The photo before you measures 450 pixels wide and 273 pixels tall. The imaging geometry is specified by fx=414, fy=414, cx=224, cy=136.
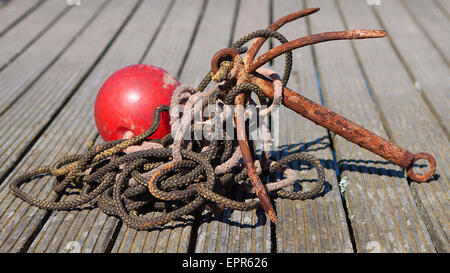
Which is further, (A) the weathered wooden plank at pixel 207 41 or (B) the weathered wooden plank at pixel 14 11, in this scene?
(B) the weathered wooden plank at pixel 14 11

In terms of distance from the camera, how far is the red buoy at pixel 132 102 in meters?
2.07

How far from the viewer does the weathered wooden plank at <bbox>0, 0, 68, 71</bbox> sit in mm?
3709

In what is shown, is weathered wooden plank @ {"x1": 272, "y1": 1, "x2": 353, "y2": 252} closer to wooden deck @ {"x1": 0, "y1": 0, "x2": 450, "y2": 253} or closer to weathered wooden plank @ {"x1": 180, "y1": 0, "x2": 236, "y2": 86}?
wooden deck @ {"x1": 0, "y1": 0, "x2": 450, "y2": 253}

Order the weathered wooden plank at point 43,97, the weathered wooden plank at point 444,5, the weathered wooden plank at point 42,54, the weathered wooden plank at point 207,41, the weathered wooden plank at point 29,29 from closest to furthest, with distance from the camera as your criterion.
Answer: the weathered wooden plank at point 43,97 → the weathered wooden plank at point 42,54 → the weathered wooden plank at point 207,41 → the weathered wooden plank at point 29,29 → the weathered wooden plank at point 444,5

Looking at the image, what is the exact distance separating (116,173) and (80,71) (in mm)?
1821

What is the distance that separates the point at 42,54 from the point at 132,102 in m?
2.06

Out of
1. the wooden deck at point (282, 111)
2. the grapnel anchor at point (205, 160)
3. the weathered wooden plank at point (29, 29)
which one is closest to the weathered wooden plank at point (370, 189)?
the wooden deck at point (282, 111)

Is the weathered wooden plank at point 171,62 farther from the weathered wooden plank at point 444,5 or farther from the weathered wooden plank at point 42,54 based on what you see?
the weathered wooden plank at point 444,5

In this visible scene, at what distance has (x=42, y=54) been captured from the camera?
12.1ft

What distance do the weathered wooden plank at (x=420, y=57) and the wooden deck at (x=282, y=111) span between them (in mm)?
17

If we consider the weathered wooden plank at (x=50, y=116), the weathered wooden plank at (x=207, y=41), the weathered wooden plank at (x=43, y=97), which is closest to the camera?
the weathered wooden plank at (x=50, y=116)

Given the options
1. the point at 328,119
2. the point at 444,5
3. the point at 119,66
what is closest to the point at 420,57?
the point at 444,5
